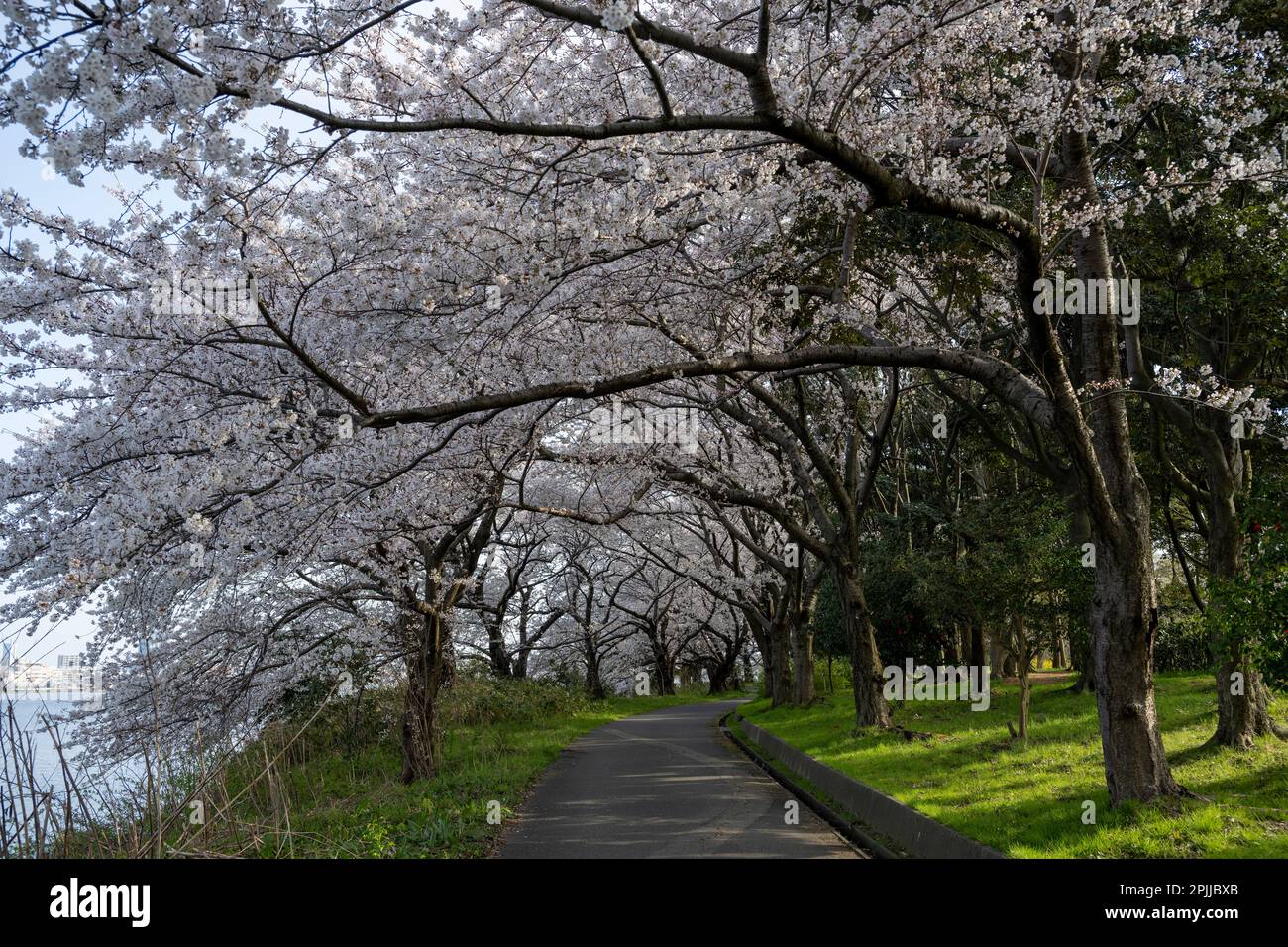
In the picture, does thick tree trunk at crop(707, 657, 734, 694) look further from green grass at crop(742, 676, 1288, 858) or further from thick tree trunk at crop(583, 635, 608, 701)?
green grass at crop(742, 676, 1288, 858)

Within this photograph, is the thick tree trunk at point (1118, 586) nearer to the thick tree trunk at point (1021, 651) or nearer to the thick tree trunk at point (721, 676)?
the thick tree trunk at point (1021, 651)

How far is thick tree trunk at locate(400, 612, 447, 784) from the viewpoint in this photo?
13156mm

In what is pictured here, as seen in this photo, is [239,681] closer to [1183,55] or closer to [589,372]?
[589,372]

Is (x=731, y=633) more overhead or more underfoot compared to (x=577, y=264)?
more underfoot

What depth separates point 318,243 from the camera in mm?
10234

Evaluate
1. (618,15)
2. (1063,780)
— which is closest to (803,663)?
(1063,780)

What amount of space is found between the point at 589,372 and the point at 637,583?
27769mm

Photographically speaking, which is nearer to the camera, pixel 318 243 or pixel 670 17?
pixel 670 17

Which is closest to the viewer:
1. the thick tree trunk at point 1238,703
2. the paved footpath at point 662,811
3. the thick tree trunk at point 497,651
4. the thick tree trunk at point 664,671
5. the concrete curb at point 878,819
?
the concrete curb at point 878,819

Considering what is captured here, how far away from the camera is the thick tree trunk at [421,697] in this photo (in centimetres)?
1316

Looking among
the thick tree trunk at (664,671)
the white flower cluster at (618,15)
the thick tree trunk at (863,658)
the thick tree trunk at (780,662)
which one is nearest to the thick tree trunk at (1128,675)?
the white flower cluster at (618,15)

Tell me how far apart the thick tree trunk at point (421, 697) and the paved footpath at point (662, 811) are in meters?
1.72
